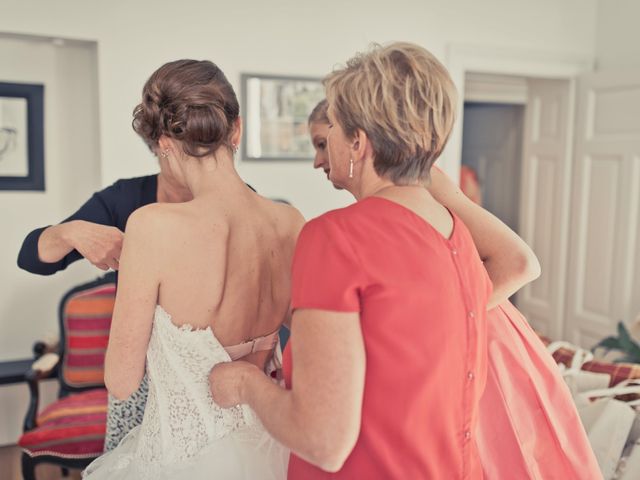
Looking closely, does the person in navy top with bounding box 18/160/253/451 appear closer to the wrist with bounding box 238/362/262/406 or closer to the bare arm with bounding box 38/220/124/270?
the bare arm with bounding box 38/220/124/270

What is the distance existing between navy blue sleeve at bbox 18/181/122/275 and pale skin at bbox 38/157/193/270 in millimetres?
38

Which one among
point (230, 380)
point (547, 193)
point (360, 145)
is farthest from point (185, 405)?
point (547, 193)

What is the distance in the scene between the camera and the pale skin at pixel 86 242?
4.74 feet

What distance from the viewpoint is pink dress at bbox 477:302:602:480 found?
1321 mm

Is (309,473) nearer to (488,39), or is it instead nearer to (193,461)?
(193,461)

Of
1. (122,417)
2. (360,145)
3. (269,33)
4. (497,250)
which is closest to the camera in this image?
(360,145)

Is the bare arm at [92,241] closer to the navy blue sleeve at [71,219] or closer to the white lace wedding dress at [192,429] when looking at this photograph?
the navy blue sleeve at [71,219]

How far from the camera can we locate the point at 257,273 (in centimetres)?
133

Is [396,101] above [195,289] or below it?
above

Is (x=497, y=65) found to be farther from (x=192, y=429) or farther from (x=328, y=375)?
(x=328, y=375)

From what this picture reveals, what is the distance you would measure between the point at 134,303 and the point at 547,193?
422cm

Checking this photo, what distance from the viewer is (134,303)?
3.99 feet

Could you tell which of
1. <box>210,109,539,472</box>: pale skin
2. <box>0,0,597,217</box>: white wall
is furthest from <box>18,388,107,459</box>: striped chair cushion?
<box>210,109,539,472</box>: pale skin

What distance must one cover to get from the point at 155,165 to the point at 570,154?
2936 millimetres
